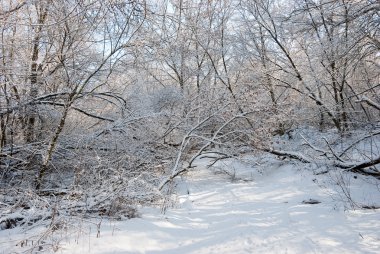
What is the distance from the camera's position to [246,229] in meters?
5.66

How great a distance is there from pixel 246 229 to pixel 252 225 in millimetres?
318

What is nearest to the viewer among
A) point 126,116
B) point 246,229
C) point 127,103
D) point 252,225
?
point 246,229

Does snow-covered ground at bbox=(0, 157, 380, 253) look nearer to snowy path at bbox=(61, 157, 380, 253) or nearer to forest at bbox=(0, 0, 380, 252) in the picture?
snowy path at bbox=(61, 157, 380, 253)

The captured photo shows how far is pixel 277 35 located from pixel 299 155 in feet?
20.6

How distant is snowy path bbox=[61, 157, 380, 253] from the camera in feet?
15.7

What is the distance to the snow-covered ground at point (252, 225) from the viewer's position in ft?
15.7

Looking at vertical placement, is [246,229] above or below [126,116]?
below

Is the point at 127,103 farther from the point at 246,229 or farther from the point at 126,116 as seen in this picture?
the point at 246,229

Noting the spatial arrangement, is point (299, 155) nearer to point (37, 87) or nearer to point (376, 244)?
point (376, 244)

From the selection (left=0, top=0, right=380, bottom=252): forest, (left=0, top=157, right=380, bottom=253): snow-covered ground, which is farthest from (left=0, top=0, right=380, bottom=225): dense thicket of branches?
(left=0, top=157, right=380, bottom=253): snow-covered ground

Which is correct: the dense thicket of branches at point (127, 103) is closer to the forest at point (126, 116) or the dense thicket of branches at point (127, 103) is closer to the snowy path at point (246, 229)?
the forest at point (126, 116)

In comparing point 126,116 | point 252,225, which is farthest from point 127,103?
point 252,225

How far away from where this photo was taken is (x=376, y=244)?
4758 millimetres

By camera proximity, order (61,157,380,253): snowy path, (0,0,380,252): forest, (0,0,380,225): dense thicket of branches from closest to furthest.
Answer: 1. (61,157,380,253): snowy path
2. (0,0,380,252): forest
3. (0,0,380,225): dense thicket of branches
